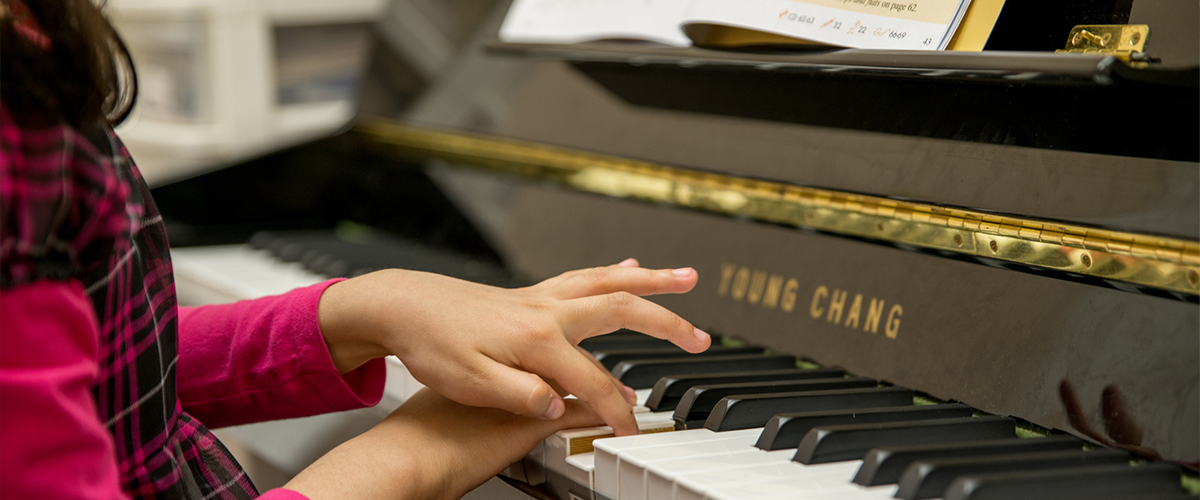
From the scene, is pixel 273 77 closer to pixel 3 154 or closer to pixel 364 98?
pixel 364 98

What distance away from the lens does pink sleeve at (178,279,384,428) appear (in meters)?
0.83

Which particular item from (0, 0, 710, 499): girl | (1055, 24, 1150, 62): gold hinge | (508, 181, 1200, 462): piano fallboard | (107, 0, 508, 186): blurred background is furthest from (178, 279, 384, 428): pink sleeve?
(107, 0, 508, 186): blurred background

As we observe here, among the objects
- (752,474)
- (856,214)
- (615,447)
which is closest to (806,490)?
(752,474)

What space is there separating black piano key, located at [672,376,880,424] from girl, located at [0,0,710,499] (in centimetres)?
5

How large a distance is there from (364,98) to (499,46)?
1.76 feet

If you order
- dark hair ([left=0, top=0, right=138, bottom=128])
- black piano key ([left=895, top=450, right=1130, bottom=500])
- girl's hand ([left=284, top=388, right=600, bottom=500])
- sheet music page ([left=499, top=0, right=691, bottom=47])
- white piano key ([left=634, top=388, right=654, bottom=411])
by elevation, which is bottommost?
girl's hand ([left=284, top=388, right=600, bottom=500])

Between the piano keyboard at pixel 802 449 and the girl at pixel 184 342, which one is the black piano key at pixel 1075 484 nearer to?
the piano keyboard at pixel 802 449

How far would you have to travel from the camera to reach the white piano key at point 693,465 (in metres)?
0.62

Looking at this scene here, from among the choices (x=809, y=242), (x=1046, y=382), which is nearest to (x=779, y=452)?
(x=1046, y=382)

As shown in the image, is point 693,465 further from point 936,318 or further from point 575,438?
point 936,318

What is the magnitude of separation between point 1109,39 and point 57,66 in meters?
0.73

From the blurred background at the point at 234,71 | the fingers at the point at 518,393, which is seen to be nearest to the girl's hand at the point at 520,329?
the fingers at the point at 518,393

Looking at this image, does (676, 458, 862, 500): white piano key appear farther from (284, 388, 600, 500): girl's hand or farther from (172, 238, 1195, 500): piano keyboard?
(284, 388, 600, 500): girl's hand

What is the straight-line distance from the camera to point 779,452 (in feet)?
2.20
